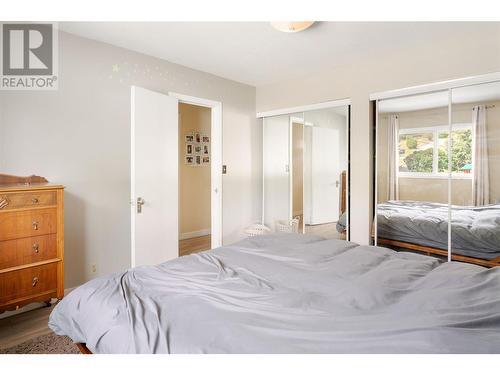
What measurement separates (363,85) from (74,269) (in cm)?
361

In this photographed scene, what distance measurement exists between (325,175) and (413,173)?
1.09 meters

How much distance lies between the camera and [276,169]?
461 cm

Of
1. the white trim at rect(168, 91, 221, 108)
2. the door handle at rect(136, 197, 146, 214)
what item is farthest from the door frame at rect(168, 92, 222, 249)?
the door handle at rect(136, 197, 146, 214)

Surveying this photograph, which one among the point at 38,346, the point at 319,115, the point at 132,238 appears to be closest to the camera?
the point at 38,346

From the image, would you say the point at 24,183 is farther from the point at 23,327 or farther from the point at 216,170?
the point at 216,170

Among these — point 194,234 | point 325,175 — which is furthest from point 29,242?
point 194,234

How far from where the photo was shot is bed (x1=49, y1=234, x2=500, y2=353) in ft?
3.45

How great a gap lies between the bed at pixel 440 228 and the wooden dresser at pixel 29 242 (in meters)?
3.24

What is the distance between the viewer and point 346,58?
349 cm

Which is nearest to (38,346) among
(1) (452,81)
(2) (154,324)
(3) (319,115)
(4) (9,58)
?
(2) (154,324)

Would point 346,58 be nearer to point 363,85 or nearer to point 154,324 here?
point 363,85

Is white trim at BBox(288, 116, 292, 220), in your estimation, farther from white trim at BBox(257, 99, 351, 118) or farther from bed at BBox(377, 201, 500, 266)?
bed at BBox(377, 201, 500, 266)

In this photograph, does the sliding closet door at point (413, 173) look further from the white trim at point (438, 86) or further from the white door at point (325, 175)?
the white door at point (325, 175)
